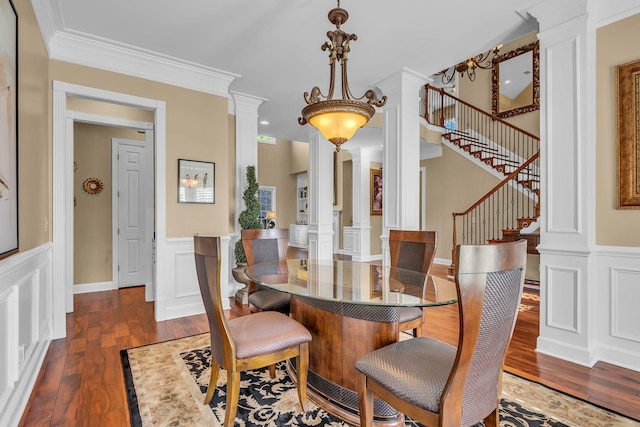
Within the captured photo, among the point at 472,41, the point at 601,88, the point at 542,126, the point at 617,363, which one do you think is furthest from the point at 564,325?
the point at 472,41

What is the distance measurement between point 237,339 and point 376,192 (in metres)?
7.41

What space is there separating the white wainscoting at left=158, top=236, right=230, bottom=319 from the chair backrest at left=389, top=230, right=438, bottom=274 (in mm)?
2351

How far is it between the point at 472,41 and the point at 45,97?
402 cm

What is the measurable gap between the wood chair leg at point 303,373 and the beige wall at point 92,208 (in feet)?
14.3

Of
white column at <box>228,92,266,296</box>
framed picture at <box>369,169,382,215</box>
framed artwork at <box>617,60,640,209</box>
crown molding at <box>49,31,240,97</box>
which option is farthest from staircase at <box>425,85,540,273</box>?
crown molding at <box>49,31,240,97</box>

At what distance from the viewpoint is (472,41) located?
3.20m

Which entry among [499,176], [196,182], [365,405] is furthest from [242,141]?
[499,176]

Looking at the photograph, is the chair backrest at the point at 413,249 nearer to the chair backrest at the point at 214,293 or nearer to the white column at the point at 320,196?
the chair backrest at the point at 214,293

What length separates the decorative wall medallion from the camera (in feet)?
15.7

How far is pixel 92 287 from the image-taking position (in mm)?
4809

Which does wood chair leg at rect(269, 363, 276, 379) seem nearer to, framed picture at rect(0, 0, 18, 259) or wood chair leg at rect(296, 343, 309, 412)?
wood chair leg at rect(296, 343, 309, 412)

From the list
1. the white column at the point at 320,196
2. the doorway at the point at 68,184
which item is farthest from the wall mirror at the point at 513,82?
the doorway at the point at 68,184

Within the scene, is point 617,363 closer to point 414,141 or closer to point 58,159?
point 414,141

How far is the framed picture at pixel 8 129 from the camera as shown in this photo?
1627mm
